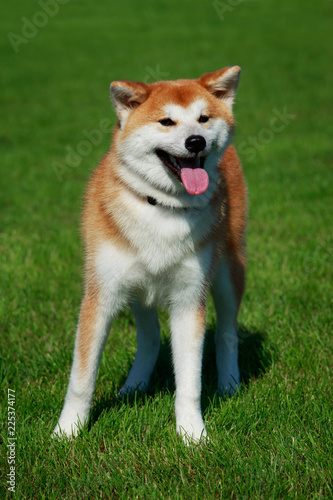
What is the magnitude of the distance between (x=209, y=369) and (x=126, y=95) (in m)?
1.91

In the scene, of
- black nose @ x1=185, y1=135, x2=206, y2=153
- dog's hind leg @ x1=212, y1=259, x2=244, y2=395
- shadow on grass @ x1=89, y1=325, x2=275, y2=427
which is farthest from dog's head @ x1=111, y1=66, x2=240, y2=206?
shadow on grass @ x1=89, y1=325, x2=275, y2=427

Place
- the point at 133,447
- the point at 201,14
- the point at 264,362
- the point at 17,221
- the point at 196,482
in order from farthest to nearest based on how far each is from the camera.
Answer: the point at 201,14, the point at 17,221, the point at 264,362, the point at 133,447, the point at 196,482

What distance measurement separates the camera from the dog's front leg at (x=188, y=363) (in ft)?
A: 9.86

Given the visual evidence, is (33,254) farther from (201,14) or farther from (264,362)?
(201,14)

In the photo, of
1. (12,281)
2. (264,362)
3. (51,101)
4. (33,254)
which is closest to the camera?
(264,362)

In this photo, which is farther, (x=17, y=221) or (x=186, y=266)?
(x=17, y=221)

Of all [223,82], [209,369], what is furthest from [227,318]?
[223,82]

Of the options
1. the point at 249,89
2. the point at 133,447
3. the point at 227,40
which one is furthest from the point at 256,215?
the point at 227,40

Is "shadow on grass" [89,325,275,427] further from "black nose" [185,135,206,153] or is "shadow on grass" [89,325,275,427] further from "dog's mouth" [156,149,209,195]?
"black nose" [185,135,206,153]

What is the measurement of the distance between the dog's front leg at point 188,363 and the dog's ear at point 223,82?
3.87 ft

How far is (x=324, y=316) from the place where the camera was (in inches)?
165

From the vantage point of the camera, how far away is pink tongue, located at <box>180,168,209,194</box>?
2.80 m

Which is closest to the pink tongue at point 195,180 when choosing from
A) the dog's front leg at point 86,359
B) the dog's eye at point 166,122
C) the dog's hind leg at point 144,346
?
the dog's eye at point 166,122

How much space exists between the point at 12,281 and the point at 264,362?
2.23 metres
